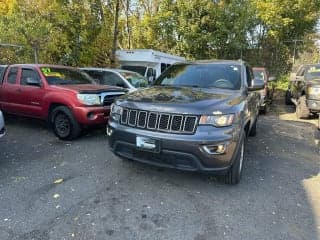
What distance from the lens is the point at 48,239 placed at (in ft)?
10.2

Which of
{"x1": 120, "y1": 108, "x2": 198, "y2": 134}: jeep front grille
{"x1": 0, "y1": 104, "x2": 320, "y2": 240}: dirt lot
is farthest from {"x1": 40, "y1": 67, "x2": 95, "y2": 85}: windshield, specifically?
{"x1": 120, "y1": 108, "x2": 198, "y2": 134}: jeep front grille

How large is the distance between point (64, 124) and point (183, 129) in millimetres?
3512

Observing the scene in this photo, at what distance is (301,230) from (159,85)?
10.5 feet

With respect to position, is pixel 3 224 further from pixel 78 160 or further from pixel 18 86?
pixel 18 86

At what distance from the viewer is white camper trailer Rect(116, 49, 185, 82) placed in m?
14.2

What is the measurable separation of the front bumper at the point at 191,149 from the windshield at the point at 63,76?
3.56 metres

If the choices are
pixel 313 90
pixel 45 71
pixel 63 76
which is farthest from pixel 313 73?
pixel 45 71

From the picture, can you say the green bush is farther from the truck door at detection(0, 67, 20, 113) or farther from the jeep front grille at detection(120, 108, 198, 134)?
the jeep front grille at detection(120, 108, 198, 134)

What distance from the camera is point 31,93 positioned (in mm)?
6996

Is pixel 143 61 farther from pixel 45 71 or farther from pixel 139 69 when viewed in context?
pixel 45 71

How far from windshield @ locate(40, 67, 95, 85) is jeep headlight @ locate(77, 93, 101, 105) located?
0.97 metres

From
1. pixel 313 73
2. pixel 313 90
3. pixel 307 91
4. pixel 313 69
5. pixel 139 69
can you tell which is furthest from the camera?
pixel 139 69

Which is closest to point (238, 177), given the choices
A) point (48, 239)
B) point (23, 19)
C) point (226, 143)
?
point (226, 143)

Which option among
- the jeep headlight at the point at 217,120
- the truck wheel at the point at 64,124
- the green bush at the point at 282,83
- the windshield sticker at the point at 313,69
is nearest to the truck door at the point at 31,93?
the truck wheel at the point at 64,124
